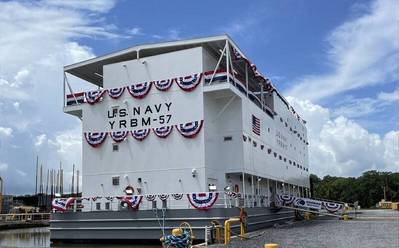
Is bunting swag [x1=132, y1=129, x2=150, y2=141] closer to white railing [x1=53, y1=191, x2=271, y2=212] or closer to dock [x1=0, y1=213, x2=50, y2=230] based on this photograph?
white railing [x1=53, y1=191, x2=271, y2=212]

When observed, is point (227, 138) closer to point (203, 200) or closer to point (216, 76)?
point (216, 76)

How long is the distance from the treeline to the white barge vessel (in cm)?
7744

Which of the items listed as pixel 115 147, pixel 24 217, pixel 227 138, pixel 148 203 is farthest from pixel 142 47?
pixel 24 217

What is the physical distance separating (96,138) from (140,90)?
3542 mm

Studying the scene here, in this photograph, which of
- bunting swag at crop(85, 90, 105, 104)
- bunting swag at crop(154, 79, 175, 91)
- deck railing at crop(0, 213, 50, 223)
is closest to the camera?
bunting swag at crop(154, 79, 175, 91)

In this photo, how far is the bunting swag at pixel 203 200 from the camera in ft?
62.3

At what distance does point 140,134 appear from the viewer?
2341 centimetres

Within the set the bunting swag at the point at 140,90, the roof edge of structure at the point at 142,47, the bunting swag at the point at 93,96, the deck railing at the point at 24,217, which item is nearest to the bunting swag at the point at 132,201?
the bunting swag at the point at 140,90

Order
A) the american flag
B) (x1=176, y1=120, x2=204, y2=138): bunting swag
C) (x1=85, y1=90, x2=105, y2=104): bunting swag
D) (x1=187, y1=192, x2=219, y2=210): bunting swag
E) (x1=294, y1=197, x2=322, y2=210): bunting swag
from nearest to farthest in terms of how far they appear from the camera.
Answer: (x1=187, y1=192, x2=219, y2=210): bunting swag, (x1=176, y1=120, x2=204, y2=138): bunting swag, (x1=85, y1=90, x2=105, y2=104): bunting swag, the american flag, (x1=294, y1=197, x2=322, y2=210): bunting swag

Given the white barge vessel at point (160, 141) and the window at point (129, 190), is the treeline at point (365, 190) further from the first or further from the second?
the window at point (129, 190)

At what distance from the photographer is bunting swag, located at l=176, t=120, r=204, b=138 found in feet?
72.4

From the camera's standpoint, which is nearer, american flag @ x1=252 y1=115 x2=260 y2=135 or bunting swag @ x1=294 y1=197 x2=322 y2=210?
american flag @ x1=252 y1=115 x2=260 y2=135

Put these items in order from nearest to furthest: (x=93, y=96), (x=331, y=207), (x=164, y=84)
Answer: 1. (x=164, y=84)
2. (x=93, y=96)
3. (x=331, y=207)

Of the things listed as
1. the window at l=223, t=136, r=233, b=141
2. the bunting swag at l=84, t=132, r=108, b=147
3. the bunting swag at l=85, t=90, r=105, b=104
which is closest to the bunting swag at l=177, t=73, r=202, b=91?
the window at l=223, t=136, r=233, b=141
